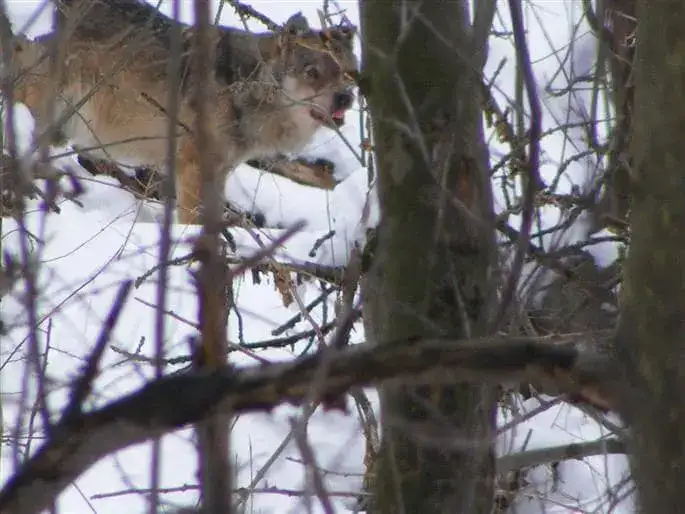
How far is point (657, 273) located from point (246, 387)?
67 centimetres

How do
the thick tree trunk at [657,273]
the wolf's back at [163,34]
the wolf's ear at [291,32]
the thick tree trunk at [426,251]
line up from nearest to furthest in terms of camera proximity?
the thick tree trunk at [657,273]
the thick tree trunk at [426,251]
the wolf's ear at [291,32]
the wolf's back at [163,34]

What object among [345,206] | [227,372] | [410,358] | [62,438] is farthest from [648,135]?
[345,206]

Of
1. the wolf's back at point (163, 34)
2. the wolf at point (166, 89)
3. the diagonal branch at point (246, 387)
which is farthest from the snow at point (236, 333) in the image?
the diagonal branch at point (246, 387)

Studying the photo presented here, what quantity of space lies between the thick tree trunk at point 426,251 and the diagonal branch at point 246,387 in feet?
1.63

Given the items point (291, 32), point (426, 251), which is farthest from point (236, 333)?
point (426, 251)

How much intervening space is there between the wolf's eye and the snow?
63 cm

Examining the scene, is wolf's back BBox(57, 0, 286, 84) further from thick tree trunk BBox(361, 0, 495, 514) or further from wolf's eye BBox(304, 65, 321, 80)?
thick tree trunk BBox(361, 0, 495, 514)

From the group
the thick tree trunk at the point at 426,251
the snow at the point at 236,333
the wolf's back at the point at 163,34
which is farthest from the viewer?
the wolf's back at the point at 163,34

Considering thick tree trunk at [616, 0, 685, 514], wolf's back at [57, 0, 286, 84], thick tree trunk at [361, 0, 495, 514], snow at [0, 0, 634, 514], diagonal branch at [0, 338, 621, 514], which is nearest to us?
diagonal branch at [0, 338, 621, 514]

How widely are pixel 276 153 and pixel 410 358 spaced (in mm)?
6446

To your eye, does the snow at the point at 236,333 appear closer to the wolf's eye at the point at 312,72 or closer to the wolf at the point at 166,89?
the wolf at the point at 166,89

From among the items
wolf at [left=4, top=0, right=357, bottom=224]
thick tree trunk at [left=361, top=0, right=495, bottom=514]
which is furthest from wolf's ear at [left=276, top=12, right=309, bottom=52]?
thick tree trunk at [left=361, top=0, right=495, bottom=514]

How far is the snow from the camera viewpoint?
10.5 ft

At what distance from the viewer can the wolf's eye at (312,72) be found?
588 centimetres
